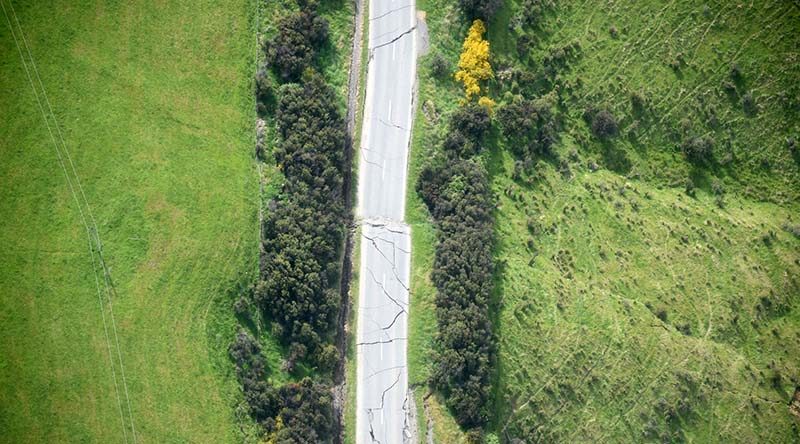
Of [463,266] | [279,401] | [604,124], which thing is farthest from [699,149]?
[279,401]

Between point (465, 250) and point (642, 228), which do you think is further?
point (642, 228)

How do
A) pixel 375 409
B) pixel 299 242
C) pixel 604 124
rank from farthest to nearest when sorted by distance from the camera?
pixel 604 124 → pixel 375 409 → pixel 299 242

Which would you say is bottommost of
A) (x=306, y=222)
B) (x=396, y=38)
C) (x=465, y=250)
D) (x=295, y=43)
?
(x=465, y=250)

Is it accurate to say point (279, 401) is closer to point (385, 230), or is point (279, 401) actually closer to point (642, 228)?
point (385, 230)

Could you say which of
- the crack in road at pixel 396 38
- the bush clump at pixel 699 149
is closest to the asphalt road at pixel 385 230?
the crack in road at pixel 396 38

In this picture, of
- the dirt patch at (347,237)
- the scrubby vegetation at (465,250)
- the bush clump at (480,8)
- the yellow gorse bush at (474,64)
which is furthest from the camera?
the bush clump at (480,8)

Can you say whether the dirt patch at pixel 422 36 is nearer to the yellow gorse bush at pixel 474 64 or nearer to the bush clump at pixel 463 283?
the yellow gorse bush at pixel 474 64

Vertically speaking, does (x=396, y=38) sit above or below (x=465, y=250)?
above
